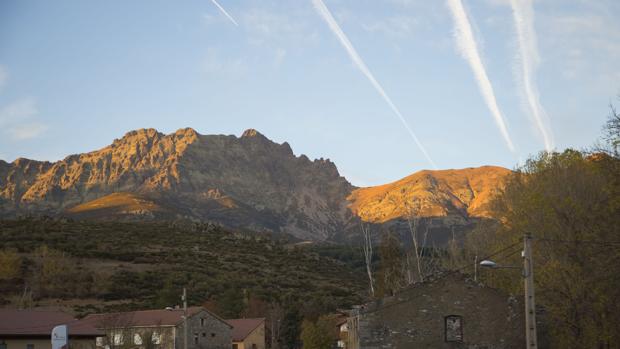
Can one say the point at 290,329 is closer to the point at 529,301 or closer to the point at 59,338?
the point at 59,338

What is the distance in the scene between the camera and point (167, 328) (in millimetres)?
59500

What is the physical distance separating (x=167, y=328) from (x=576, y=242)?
121 feet

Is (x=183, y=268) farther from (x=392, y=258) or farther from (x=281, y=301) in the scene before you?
(x=392, y=258)

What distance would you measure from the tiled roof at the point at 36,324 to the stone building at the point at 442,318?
21.2 meters

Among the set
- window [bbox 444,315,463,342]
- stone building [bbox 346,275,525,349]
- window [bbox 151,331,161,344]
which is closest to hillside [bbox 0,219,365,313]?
window [bbox 151,331,161,344]

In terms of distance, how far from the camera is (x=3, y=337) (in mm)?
43469

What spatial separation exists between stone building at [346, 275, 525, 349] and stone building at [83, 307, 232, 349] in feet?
65.8

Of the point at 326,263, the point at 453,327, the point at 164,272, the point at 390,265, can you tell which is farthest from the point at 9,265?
the point at 453,327

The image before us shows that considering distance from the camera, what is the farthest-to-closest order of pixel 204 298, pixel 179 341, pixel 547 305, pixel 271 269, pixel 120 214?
pixel 120 214 → pixel 271 269 → pixel 204 298 → pixel 179 341 → pixel 547 305

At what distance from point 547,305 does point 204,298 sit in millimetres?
61555

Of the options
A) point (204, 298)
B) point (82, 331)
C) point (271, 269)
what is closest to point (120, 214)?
point (271, 269)

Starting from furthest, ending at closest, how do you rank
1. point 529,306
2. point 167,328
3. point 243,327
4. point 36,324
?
1. point 243,327
2. point 167,328
3. point 36,324
4. point 529,306

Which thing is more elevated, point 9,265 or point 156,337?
point 9,265

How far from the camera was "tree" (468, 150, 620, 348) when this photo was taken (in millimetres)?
30453
